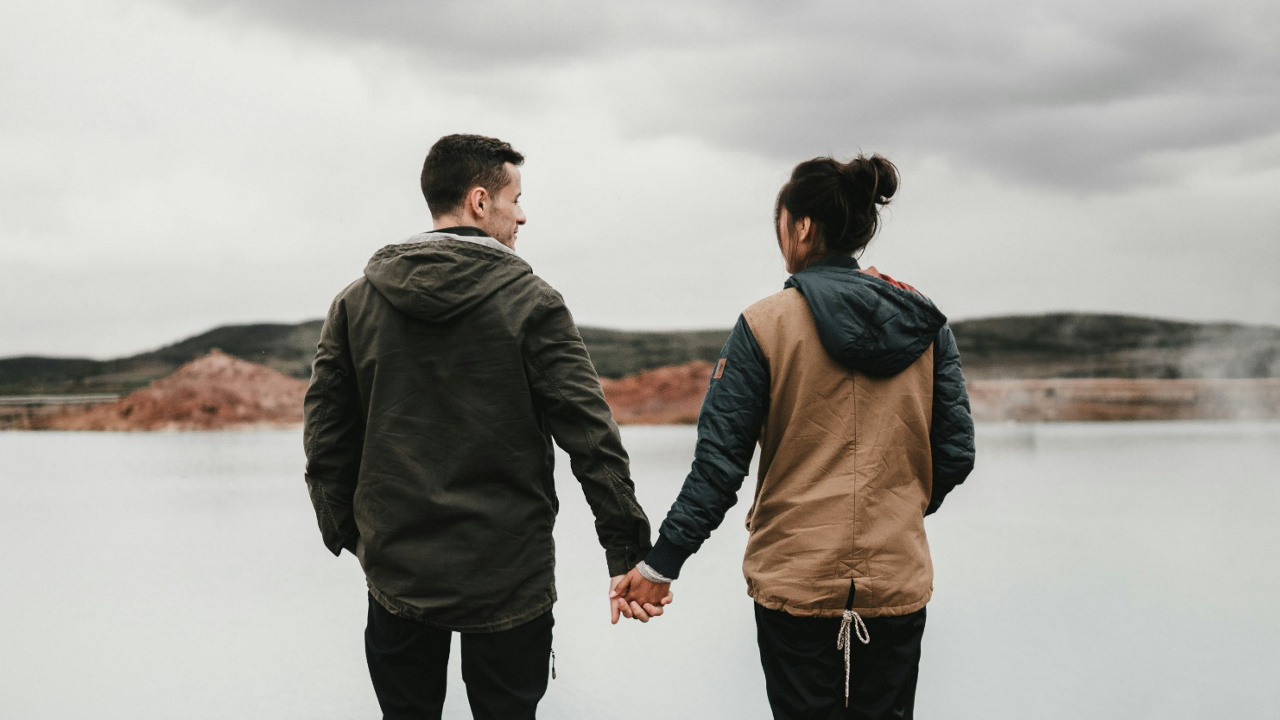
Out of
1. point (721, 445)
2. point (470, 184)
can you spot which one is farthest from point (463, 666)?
point (470, 184)

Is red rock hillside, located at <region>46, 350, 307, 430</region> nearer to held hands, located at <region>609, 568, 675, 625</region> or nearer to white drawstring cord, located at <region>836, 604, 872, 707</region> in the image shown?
held hands, located at <region>609, 568, 675, 625</region>

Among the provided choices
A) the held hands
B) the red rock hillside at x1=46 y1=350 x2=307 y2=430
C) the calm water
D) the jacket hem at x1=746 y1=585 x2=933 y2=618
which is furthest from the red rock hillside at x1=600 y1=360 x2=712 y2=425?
the jacket hem at x1=746 y1=585 x2=933 y2=618

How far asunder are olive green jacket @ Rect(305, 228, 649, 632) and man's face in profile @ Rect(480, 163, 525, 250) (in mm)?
59

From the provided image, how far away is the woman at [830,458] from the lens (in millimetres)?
1558

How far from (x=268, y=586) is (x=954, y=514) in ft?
15.3

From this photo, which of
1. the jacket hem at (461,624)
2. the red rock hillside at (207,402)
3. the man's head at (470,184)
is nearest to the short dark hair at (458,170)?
the man's head at (470,184)

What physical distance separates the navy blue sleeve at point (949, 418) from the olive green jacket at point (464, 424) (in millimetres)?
605

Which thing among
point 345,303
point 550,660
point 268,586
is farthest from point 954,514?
point 345,303

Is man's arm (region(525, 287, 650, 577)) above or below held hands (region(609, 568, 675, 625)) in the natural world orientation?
above

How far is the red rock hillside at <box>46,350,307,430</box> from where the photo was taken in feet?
57.4

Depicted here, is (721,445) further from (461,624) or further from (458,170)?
(458,170)

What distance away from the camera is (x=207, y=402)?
18.5m

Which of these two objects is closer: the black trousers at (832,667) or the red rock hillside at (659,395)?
the black trousers at (832,667)

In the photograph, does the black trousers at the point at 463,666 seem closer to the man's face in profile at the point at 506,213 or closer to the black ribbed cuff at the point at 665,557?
the black ribbed cuff at the point at 665,557
